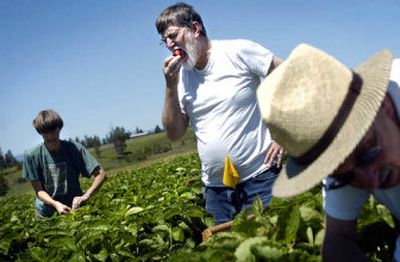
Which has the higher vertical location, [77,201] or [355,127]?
[355,127]

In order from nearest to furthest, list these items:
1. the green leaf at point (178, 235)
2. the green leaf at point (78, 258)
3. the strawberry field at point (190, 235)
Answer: the strawberry field at point (190, 235)
the green leaf at point (78, 258)
the green leaf at point (178, 235)

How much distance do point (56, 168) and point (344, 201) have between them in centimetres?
364

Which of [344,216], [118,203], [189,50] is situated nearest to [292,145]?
[344,216]

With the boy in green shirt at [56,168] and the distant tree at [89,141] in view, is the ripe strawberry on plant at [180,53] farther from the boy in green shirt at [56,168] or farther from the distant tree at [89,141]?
the distant tree at [89,141]

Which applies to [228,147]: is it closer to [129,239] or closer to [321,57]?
[129,239]

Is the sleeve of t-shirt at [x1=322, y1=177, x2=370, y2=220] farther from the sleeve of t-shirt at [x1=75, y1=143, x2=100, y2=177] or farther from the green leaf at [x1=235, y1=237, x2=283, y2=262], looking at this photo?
the sleeve of t-shirt at [x1=75, y1=143, x2=100, y2=177]

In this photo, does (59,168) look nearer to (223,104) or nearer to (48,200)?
(48,200)

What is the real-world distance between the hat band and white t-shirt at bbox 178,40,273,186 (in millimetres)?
1671

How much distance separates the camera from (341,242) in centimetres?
161

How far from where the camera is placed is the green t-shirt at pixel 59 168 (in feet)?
15.4

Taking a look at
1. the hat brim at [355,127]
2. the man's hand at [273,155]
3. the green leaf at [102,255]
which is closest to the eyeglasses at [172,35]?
the man's hand at [273,155]

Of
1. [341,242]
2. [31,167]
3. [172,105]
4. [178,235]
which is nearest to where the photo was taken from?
[341,242]

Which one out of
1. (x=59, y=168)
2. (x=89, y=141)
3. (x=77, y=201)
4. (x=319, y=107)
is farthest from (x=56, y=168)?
(x=89, y=141)

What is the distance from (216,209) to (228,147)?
488 mm
